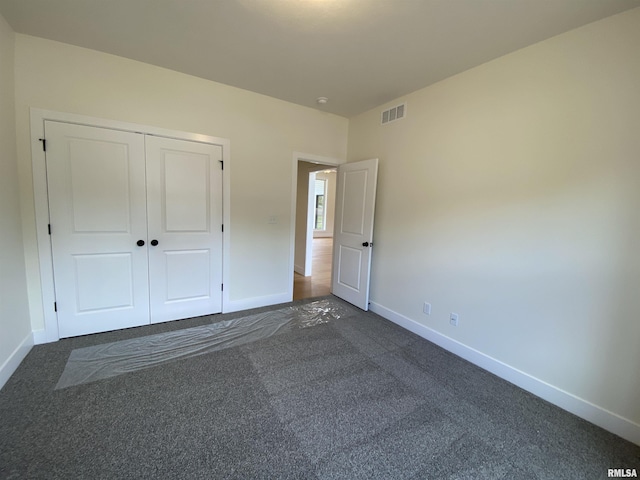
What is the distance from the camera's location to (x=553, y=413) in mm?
1943

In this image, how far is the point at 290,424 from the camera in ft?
5.66

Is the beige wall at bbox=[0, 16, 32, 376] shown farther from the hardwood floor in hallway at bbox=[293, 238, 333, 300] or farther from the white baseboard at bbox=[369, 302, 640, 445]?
the white baseboard at bbox=[369, 302, 640, 445]

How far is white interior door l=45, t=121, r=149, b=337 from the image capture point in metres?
2.46

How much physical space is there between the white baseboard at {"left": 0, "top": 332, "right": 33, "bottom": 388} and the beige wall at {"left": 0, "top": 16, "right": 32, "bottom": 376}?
1 centimetres

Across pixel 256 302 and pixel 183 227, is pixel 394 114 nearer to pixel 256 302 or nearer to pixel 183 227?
pixel 183 227

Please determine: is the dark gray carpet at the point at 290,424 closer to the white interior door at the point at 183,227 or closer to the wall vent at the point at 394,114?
the white interior door at the point at 183,227

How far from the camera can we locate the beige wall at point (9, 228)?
2010 millimetres

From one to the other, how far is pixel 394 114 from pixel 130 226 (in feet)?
10.5

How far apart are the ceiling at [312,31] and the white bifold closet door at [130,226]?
2.57 ft

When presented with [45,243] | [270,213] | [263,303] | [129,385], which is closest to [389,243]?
[270,213]

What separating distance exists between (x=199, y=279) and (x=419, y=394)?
2571 millimetres

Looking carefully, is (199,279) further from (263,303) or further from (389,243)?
(389,243)

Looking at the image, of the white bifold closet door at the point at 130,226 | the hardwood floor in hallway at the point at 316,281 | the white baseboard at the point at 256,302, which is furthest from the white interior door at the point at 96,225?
the hardwood floor in hallway at the point at 316,281

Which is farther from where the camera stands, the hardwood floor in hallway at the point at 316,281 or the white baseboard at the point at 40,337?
the hardwood floor in hallway at the point at 316,281
